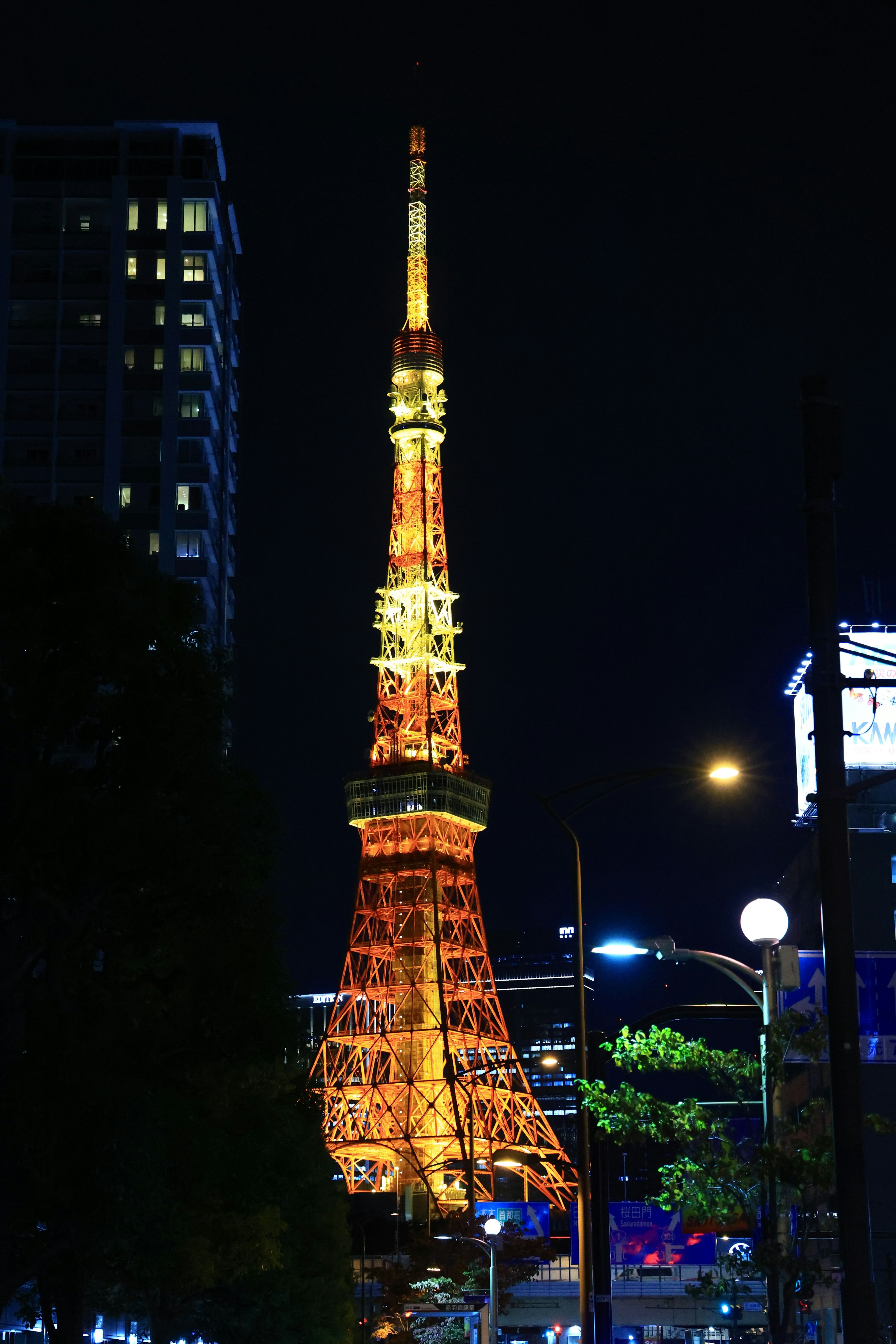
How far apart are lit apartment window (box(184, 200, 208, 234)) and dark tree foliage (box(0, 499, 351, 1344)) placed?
3354 inches

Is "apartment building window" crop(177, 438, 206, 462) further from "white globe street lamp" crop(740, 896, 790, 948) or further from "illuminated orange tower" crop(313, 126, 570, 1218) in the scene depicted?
"white globe street lamp" crop(740, 896, 790, 948)

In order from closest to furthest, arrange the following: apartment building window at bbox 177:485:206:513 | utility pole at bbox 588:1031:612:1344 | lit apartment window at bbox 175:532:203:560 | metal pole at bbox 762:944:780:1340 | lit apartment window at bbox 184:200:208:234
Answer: metal pole at bbox 762:944:780:1340
utility pole at bbox 588:1031:612:1344
lit apartment window at bbox 175:532:203:560
apartment building window at bbox 177:485:206:513
lit apartment window at bbox 184:200:208:234

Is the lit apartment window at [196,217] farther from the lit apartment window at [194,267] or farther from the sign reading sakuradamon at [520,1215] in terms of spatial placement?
the sign reading sakuradamon at [520,1215]

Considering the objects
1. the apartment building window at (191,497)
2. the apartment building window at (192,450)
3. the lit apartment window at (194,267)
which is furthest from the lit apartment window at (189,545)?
the lit apartment window at (194,267)

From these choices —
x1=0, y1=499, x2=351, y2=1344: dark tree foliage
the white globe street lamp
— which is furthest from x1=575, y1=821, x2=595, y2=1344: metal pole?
the white globe street lamp

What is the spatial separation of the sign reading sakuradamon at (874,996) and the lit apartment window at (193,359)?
8717cm

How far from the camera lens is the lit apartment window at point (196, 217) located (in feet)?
343

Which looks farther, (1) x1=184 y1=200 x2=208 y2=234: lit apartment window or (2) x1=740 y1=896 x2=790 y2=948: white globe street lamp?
(1) x1=184 y1=200 x2=208 y2=234: lit apartment window

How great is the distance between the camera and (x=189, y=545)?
98.7 meters

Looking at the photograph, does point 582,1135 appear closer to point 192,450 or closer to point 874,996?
point 874,996

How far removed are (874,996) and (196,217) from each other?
93.2 meters

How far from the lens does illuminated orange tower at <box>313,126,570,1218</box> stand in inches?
3573

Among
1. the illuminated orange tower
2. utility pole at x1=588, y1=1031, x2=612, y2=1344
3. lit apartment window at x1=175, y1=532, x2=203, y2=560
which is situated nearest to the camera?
utility pole at x1=588, y1=1031, x2=612, y2=1344

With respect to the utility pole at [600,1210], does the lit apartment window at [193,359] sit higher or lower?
higher
